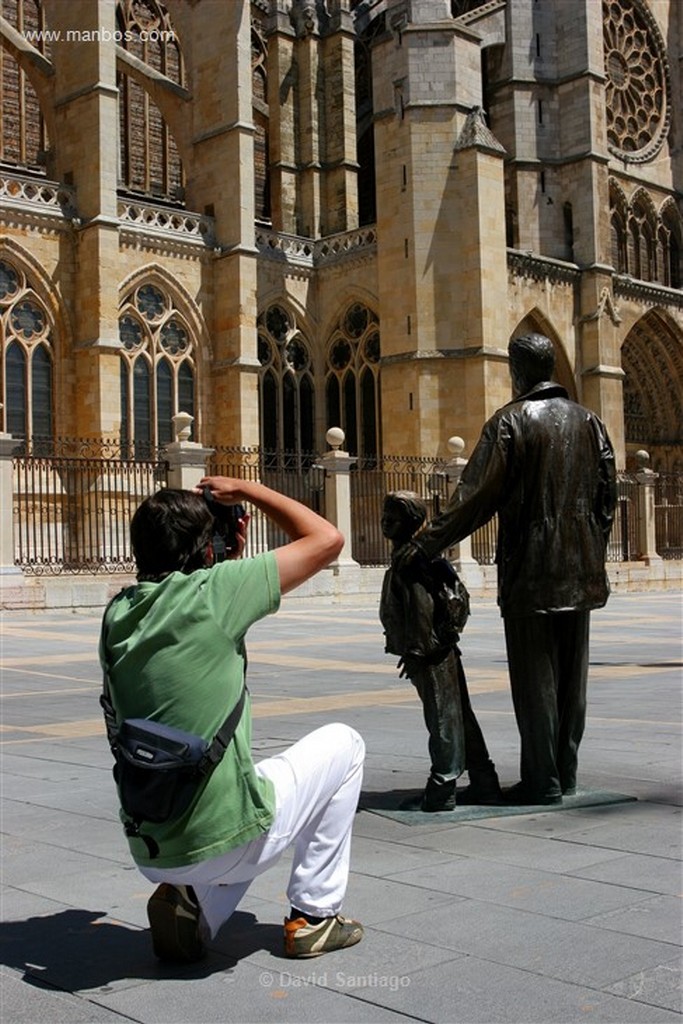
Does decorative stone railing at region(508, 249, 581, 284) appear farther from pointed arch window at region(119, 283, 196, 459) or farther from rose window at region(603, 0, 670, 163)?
pointed arch window at region(119, 283, 196, 459)

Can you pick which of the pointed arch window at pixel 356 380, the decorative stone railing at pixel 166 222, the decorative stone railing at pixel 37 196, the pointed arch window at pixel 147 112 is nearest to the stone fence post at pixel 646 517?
the pointed arch window at pixel 356 380

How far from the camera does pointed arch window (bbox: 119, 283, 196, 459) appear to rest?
90.9 feet

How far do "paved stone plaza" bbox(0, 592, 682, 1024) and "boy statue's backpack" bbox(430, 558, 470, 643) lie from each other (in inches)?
27.3

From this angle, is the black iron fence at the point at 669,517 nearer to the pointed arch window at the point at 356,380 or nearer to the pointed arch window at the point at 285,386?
the pointed arch window at the point at 356,380

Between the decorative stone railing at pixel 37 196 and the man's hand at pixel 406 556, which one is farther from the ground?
the decorative stone railing at pixel 37 196

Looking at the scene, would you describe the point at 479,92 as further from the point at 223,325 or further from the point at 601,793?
the point at 601,793

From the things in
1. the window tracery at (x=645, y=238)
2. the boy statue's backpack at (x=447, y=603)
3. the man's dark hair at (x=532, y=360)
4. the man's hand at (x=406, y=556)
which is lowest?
the boy statue's backpack at (x=447, y=603)

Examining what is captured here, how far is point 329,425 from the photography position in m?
32.0

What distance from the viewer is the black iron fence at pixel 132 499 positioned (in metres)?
20.8

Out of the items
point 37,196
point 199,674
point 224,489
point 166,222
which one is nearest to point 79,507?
point 37,196

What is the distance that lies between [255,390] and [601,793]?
78.7ft

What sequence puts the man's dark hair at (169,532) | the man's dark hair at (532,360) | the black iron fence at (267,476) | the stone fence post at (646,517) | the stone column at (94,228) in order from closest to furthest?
the man's dark hair at (169,532), the man's dark hair at (532,360), the black iron fence at (267,476), the stone column at (94,228), the stone fence post at (646,517)

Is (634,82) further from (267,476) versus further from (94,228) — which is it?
(94,228)

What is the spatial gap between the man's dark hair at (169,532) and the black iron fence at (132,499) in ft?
53.8
